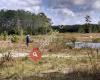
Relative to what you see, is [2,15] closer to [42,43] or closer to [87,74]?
[42,43]

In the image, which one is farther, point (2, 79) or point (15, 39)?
point (15, 39)

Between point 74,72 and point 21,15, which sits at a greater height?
point 21,15

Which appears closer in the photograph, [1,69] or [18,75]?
[18,75]

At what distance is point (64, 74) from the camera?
42.0 feet

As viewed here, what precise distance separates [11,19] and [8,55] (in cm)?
7499

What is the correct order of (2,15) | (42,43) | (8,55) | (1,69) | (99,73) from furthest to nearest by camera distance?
(2,15) < (42,43) < (8,55) < (1,69) < (99,73)

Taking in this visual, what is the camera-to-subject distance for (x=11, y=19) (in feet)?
300

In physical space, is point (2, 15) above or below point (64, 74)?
above

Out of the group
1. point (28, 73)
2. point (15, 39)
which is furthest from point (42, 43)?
point (15, 39)

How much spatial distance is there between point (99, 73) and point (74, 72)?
4.04 ft

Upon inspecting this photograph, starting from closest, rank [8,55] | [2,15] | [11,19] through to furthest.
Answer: [8,55]
[11,19]
[2,15]

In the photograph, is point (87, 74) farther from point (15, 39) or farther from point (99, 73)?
point (15, 39)

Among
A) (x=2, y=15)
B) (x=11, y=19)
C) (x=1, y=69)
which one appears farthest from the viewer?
(x=2, y=15)

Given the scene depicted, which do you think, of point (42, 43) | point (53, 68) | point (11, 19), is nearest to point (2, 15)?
point (11, 19)
